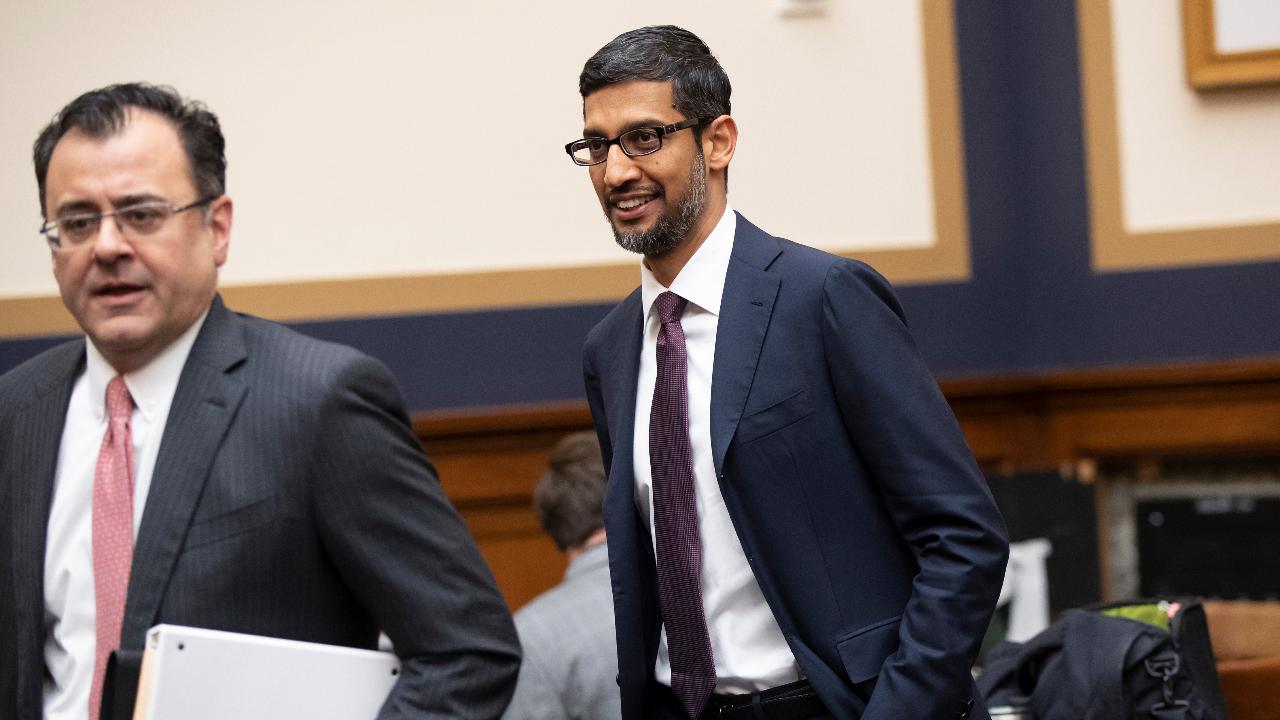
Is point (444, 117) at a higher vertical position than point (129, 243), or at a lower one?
higher

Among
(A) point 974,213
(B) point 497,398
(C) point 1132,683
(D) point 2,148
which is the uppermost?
(D) point 2,148

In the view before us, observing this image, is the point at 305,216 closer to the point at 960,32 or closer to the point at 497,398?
the point at 497,398

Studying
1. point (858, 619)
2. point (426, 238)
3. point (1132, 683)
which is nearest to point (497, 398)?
point (426, 238)

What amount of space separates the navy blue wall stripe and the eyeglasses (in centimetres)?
233

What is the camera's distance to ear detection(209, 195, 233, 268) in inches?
81.0

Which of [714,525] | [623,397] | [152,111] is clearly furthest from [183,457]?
[714,525]

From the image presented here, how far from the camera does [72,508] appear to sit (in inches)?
79.2

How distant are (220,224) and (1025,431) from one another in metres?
3.20

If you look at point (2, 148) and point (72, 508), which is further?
point (2, 148)

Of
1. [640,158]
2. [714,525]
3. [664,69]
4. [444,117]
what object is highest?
[444,117]

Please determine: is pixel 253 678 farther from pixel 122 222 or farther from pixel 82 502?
pixel 122 222

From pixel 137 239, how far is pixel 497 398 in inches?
96.4

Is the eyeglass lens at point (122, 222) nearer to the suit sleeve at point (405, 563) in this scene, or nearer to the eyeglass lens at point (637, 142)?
the suit sleeve at point (405, 563)

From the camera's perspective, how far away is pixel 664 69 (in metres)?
2.02
